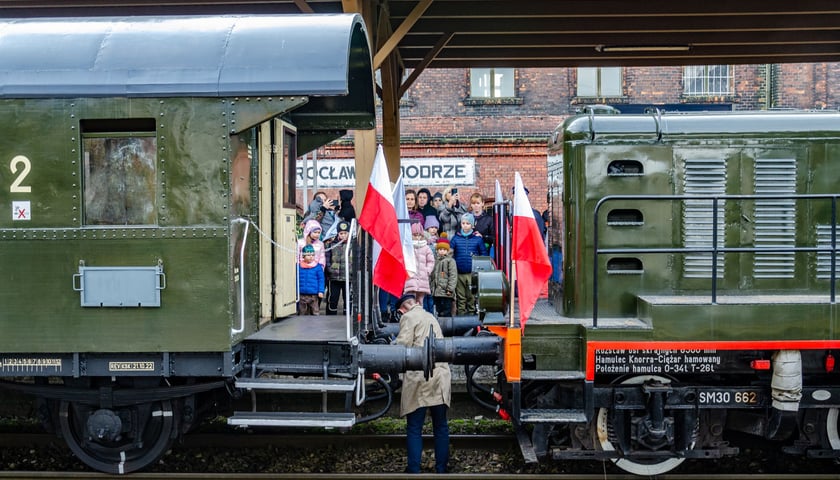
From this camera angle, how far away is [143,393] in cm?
541

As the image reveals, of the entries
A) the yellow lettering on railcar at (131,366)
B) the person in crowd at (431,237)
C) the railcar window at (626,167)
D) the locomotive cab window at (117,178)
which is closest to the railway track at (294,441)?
the yellow lettering on railcar at (131,366)

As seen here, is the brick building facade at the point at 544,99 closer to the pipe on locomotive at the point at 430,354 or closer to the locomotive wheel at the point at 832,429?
the pipe on locomotive at the point at 430,354

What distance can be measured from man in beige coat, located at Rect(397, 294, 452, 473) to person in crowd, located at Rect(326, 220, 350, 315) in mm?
3182

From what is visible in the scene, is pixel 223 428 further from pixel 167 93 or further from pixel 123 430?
pixel 167 93

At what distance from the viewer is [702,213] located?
600 centimetres

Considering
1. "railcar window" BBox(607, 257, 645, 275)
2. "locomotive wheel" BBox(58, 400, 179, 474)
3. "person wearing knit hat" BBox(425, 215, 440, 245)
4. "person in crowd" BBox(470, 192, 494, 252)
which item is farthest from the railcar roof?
"locomotive wheel" BBox(58, 400, 179, 474)

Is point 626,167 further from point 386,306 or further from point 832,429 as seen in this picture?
point 386,306

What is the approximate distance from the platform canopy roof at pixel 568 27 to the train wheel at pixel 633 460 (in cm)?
509

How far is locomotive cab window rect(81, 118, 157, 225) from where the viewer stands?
5156 mm

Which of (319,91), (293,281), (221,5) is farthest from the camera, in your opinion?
(221,5)

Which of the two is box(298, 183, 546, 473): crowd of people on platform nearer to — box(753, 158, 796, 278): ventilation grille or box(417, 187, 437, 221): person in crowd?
box(417, 187, 437, 221): person in crowd

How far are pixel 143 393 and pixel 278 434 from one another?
1928 mm

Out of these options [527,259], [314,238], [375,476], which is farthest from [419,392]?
[314,238]

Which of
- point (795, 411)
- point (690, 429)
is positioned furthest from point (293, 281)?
point (795, 411)
